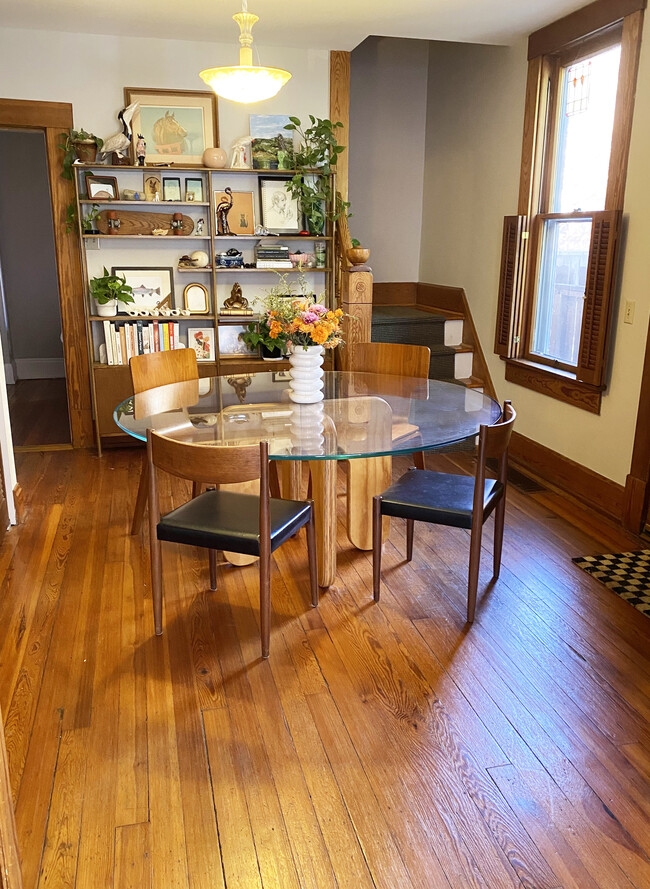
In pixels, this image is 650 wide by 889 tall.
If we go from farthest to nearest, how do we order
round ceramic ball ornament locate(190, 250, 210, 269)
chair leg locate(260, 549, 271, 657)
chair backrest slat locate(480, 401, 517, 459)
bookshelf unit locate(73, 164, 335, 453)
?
round ceramic ball ornament locate(190, 250, 210, 269)
bookshelf unit locate(73, 164, 335, 453)
chair backrest slat locate(480, 401, 517, 459)
chair leg locate(260, 549, 271, 657)

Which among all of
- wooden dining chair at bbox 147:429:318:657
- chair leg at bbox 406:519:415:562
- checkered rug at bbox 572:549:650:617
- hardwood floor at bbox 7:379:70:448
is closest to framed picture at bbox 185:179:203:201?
hardwood floor at bbox 7:379:70:448

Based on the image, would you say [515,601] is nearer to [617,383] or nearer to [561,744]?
[561,744]

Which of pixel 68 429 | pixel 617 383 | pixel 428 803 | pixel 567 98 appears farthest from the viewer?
pixel 68 429

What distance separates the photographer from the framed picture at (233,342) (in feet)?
16.3

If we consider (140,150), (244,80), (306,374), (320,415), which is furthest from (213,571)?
(140,150)

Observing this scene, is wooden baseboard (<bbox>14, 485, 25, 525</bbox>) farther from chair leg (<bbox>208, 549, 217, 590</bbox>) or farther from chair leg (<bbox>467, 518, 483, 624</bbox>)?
chair leg (<bbox>467, 518, 483, 624</bbox>)

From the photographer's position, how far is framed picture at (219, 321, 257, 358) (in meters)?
4.97

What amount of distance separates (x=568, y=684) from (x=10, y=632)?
6.54ft

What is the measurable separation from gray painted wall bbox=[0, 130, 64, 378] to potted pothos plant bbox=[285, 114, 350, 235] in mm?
3181

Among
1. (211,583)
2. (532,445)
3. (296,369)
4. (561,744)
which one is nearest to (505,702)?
(561,744)

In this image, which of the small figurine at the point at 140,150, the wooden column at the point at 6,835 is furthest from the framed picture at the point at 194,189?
the wooden column at the point at 6,835

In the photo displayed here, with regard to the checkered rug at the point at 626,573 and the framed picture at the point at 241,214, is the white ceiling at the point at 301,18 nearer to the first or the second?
the framed picture at the point at 241,214

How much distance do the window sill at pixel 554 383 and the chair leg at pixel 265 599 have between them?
91.1 inches

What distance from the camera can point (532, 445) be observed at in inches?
178
